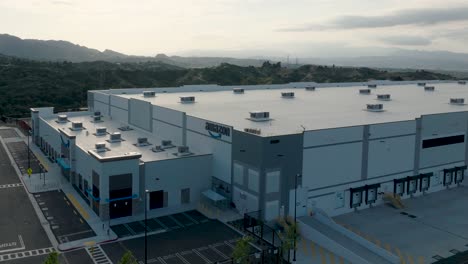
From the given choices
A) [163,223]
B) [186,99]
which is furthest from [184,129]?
[163,223]

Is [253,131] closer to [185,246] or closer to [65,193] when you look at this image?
[185,246]

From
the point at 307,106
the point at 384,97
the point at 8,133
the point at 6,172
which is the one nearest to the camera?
the point at 6,172

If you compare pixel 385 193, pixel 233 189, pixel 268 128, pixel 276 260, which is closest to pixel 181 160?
pixel 233 189

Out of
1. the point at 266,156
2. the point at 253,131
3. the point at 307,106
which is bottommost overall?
the point at 266,156

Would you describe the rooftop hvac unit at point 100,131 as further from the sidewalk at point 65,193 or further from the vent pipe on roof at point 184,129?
the vent pipe on roof at point 184,129

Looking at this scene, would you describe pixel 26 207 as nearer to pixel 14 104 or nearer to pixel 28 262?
pixel 28 262

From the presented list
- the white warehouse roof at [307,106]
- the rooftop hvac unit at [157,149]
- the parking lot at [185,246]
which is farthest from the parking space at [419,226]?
the rooftop hvac unit at [157,149]
